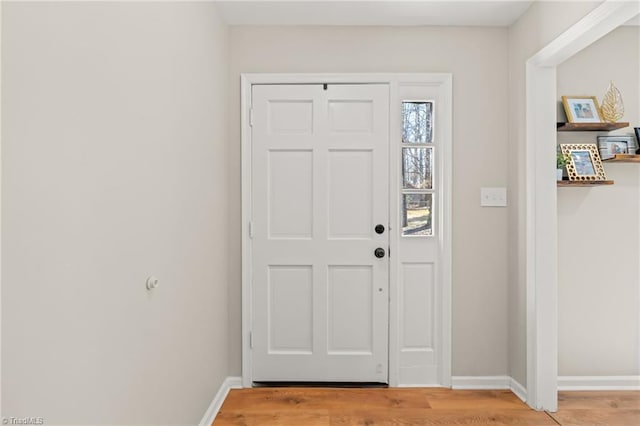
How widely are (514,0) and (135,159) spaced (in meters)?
2.34

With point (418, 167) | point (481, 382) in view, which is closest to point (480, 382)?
point (481, 382)

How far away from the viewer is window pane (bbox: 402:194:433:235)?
299 cm

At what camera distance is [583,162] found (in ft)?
9.27

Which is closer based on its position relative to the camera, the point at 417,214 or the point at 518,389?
the point at 518,389

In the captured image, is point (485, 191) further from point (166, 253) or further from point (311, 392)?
point (166, 253)

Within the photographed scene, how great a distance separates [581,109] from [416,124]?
1.07 meters

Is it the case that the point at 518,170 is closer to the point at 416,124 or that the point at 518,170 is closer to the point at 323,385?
the point at 416,124

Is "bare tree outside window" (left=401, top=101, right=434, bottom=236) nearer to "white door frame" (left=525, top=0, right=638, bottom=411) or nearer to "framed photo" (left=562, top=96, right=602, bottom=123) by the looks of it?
"white door frame" (left=525, top=0, right=638, bottom=411)

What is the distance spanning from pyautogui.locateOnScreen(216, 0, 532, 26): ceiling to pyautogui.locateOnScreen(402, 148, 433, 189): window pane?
0.86m

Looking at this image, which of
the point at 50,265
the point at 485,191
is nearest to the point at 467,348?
the point at 485,191

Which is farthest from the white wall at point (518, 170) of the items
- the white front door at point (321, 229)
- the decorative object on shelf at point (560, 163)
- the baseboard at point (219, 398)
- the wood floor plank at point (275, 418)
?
the baseboard at point (219, 398)

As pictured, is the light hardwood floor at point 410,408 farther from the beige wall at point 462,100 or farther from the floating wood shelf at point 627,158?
the floating wood shelf at point 627,158

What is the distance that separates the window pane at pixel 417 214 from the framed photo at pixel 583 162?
900mm

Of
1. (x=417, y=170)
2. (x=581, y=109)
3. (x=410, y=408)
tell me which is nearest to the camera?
(x=410, y=408)
